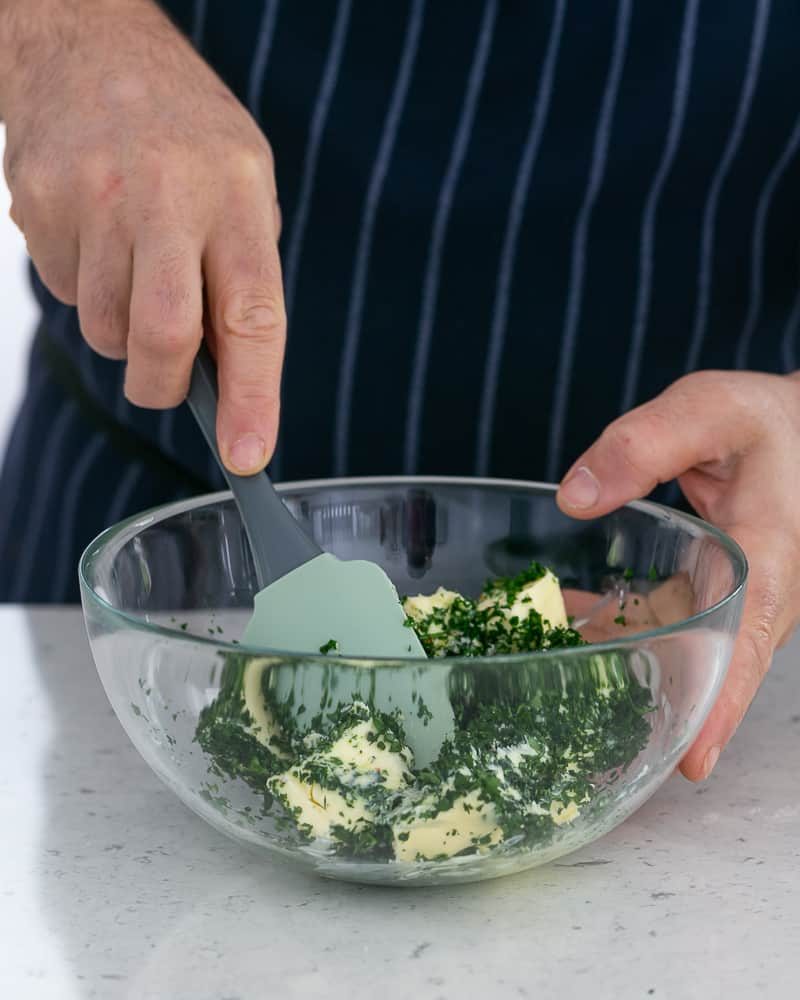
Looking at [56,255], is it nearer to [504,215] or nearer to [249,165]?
[249,165]

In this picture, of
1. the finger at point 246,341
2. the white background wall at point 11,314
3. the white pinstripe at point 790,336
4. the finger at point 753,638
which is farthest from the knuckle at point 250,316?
the white background wall at point 11,314

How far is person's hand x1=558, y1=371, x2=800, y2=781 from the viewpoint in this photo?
1.09 meters

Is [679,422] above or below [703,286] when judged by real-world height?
below

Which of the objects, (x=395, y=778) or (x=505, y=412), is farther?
(x=505, y=412)

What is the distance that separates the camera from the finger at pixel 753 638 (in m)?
0.99

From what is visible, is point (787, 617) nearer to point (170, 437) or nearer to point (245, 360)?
point (245, 360)

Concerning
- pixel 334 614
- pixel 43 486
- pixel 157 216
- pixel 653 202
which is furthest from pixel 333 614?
pixel 43 486

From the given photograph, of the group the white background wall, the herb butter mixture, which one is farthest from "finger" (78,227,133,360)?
the white background wall

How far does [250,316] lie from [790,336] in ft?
2.67

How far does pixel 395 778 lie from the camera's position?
82 cm

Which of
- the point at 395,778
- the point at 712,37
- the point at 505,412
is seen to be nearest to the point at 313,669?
the point at 395,778

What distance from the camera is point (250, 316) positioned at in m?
0.97

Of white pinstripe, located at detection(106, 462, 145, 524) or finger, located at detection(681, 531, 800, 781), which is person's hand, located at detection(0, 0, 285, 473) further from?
white pinstripe, located at detection(106, 462, 145, 524)

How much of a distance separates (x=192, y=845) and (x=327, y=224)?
0.78 metres
